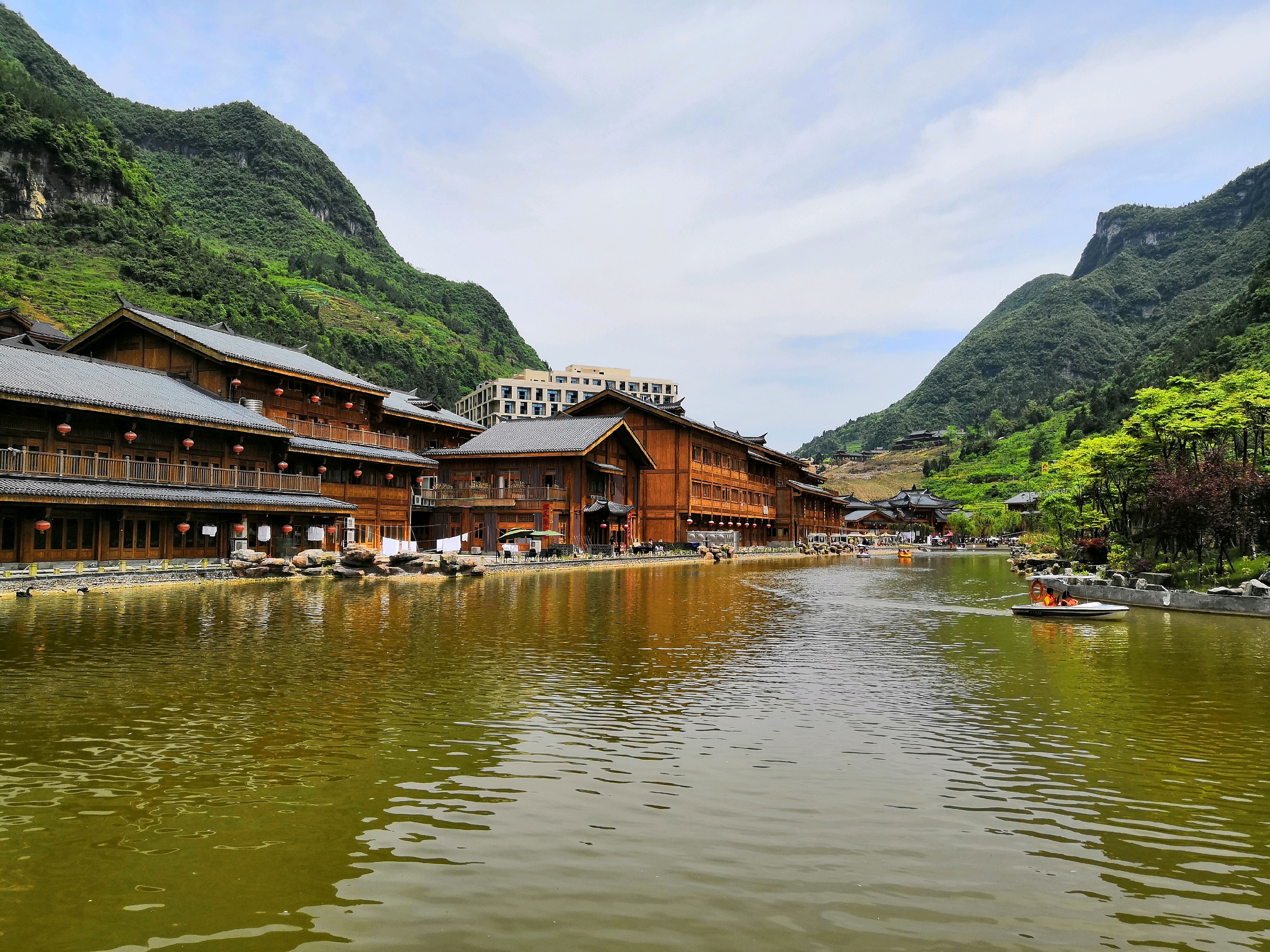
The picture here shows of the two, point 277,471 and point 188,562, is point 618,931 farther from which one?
point 277,471

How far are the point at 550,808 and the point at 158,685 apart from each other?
974cm

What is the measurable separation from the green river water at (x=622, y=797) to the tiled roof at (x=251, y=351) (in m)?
31.4

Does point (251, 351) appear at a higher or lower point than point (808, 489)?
higher

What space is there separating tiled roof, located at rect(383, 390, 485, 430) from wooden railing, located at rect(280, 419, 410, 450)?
7.08ft

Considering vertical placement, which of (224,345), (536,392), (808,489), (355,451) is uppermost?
(536,392)

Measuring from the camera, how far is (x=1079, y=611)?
27438mm

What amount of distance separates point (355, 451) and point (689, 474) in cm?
3561

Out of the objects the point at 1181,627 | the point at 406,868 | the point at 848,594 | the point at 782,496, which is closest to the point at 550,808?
the point at 406,868

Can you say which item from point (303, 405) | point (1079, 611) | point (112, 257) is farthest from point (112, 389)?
point (112, 257)

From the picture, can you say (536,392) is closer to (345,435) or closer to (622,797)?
(345,435)

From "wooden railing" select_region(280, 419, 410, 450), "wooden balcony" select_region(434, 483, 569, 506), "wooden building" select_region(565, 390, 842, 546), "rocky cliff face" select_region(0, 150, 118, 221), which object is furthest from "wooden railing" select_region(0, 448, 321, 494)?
"rocky cliff face" select_region(0, 150, 118, 221)

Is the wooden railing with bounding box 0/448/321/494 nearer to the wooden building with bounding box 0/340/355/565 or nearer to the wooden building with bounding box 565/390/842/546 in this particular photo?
the wooden building with bounding box 0/340/355/565

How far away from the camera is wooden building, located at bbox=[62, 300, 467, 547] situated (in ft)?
157

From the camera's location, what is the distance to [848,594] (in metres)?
37.8
